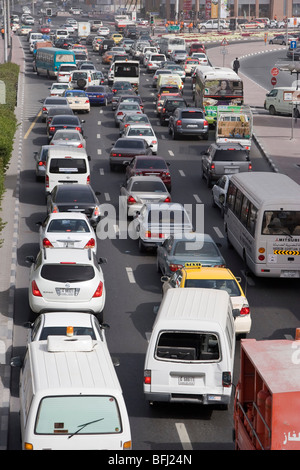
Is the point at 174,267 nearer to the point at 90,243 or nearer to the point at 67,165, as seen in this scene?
the point at 90,243

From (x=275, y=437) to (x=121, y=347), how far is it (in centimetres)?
869

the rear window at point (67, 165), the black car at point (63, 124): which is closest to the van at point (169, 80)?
the black car at point (63, 124)

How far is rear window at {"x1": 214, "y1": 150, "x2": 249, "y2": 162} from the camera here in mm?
36875

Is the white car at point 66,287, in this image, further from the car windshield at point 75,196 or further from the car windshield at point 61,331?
the car windshield at point 75,196

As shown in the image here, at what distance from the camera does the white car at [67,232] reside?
2484 cm

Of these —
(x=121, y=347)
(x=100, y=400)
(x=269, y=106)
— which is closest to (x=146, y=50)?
(x=269, y=106)

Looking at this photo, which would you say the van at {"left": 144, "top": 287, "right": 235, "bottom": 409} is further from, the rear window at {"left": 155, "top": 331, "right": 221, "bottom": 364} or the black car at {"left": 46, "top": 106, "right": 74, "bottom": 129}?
the black car at {"left": 46, "top": 106, "right": 74, "bottom": 129}

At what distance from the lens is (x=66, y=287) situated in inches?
813

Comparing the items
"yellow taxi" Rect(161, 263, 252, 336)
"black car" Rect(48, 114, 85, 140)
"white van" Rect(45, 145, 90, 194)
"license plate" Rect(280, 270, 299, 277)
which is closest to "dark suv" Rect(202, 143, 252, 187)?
"white van" Rect(45, 145, 90, 194)

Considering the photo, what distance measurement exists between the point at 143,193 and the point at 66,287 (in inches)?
437

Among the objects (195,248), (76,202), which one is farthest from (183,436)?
(76,202)

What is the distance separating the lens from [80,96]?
5531 centimetres

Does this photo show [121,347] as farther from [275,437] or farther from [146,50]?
[146,50]

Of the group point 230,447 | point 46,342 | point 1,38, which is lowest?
point 1,38
